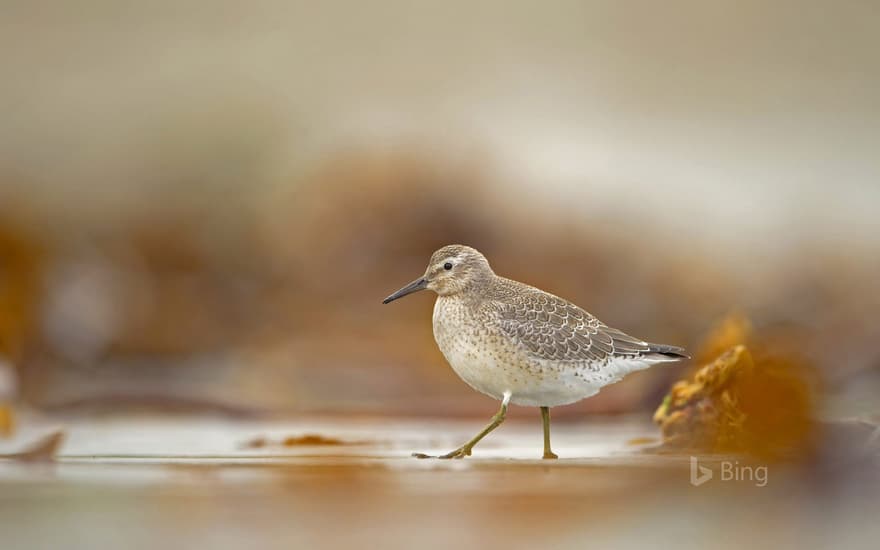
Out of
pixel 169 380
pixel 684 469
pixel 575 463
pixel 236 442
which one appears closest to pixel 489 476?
pixel 575 463

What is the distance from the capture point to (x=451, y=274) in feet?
10.2

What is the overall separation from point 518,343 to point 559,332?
0.48 feet

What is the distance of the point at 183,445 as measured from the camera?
3.71 m

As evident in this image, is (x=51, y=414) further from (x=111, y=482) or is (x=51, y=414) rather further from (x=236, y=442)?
(x=111, y=482)

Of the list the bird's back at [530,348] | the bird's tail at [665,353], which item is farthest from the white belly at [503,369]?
the bird's tail at [665,353]

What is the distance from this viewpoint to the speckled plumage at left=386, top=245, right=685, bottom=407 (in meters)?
2.96

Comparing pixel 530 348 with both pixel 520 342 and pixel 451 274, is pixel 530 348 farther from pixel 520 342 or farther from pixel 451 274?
pixel 451 274

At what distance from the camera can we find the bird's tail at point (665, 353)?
3004 millimetres

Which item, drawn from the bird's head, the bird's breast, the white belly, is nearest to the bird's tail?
the white belly

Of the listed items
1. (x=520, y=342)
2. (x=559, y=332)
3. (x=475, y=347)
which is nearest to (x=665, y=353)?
(x=559, y=332)

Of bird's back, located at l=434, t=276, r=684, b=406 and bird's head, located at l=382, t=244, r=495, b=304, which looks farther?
bird's head, located at l=382, t=244, r=495, b=304

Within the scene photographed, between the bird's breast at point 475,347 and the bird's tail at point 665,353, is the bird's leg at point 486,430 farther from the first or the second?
the bird's tail at point 665,353

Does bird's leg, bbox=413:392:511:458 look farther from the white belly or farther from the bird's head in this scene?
the bird's head

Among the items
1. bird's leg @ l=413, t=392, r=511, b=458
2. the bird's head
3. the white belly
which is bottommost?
bird's leg @ l=413, t=392, r=511, b=458
